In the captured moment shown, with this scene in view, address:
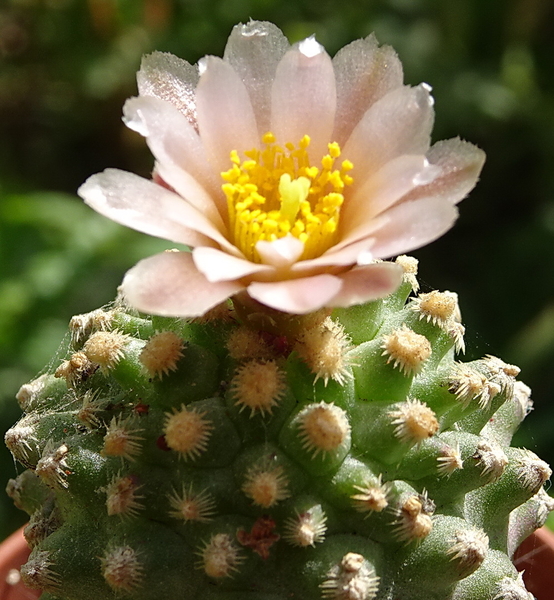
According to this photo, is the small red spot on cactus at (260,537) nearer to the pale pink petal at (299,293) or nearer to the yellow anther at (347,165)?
the pale pink petal at (299,293)

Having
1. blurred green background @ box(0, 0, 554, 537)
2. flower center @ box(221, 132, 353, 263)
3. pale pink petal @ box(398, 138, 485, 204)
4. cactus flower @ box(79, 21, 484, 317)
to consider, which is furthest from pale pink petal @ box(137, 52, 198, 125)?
blurred green background @ box(0, 0, 554, 537)

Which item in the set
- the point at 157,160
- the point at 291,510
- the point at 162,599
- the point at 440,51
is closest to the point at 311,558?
the point at 291,510

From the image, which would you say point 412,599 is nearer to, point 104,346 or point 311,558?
point 311,558

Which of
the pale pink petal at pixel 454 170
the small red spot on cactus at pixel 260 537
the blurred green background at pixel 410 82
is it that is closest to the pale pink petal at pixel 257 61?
the pale pink petal at pixel 454 170

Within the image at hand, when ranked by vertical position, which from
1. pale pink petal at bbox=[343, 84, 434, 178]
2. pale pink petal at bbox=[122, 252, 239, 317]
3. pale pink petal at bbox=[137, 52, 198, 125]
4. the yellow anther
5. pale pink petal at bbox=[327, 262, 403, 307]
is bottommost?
pale pink petal at bbox=[327, 262, 403, 307]

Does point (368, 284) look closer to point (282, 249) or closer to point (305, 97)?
point (282, 249)

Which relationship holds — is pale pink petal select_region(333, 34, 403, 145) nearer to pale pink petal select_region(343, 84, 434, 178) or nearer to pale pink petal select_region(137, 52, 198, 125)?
pale pink petal select_region(343, 84, 434, 178)
